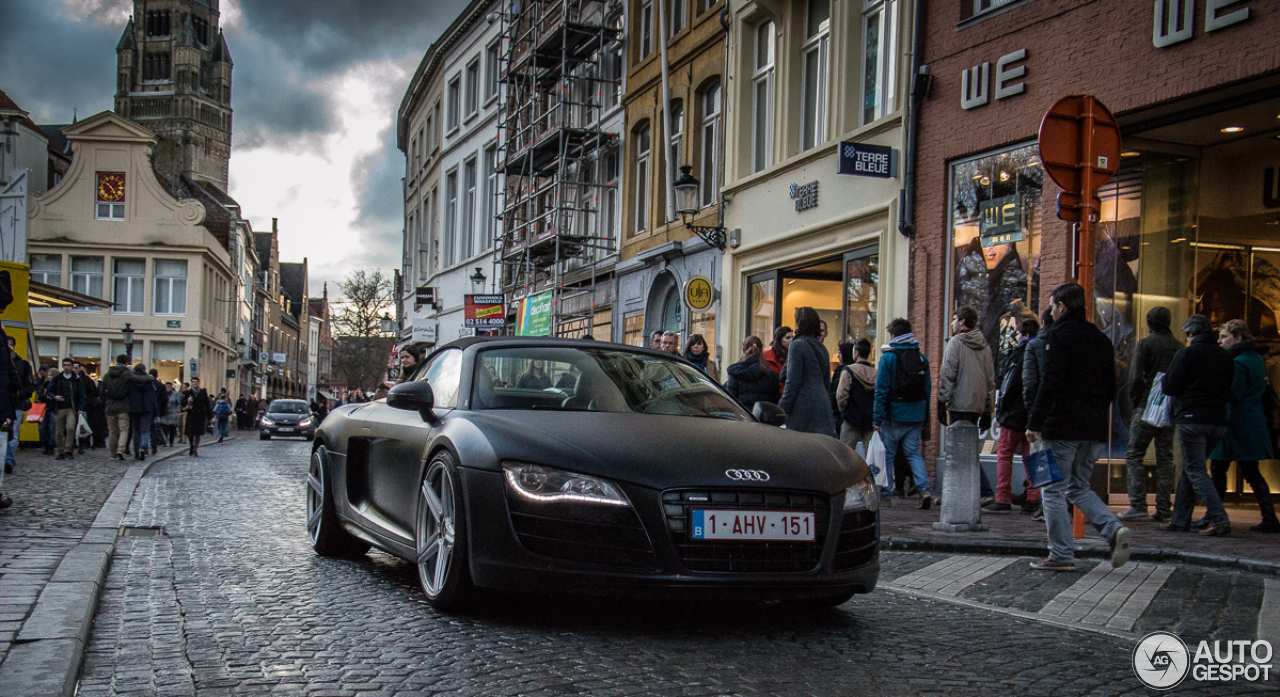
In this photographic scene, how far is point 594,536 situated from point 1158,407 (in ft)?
22.9

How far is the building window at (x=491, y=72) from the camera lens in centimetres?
3619

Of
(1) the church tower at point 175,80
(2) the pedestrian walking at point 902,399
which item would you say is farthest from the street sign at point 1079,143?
(1) the church tower at point 175,80

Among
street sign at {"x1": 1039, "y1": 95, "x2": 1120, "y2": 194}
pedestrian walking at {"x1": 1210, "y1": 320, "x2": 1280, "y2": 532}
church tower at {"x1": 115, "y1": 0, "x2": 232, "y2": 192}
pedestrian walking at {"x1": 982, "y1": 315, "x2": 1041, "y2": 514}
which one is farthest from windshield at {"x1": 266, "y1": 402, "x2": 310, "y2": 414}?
church tower at {"x1": 115, "y1": 0, "x2": 232, "y2": 192}

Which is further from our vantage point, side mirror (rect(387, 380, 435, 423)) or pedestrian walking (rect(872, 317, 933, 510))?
pedestrian walking (rect(872, 317, 933, 510))

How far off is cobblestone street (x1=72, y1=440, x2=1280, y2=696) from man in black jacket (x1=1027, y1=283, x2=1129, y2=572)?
0.37 m

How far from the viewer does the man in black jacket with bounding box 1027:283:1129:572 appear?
6887 mm

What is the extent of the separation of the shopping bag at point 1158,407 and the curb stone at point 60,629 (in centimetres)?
799

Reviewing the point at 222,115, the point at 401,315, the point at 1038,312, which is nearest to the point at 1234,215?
the point at 1038,312

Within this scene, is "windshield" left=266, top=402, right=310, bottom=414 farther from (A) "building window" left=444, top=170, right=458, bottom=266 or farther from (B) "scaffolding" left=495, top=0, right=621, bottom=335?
(B) "scaffolding" left=495, top=0, right=621, bottom=335

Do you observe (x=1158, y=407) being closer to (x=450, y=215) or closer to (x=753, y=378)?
(x=753, y=378)

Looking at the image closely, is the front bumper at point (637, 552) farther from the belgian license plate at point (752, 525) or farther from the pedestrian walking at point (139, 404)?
the pedestrian walking at point (139, 404)

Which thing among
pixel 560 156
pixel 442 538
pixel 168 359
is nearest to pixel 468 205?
pixel 560 156

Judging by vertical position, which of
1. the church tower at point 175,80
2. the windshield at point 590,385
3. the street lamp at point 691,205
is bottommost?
the windshield at point 590,385

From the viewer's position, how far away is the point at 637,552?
4594 millimetres
